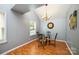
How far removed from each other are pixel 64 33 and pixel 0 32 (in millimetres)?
1570

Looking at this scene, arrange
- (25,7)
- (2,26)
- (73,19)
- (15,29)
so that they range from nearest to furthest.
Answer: (25,7) → (2,26) → (73,19) → (15,29)

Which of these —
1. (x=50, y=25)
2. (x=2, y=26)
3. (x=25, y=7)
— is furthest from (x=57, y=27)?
(x=2, y=26)

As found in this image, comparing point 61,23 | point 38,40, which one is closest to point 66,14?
point 61,23

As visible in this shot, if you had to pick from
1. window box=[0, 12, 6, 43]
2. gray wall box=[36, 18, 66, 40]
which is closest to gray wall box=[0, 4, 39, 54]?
window box=[0, 12, 6, 43]

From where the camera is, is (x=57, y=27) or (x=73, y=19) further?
(x=73, y=19)

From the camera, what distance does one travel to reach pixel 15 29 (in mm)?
2957

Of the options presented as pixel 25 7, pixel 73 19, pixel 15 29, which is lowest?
pixel 15 29

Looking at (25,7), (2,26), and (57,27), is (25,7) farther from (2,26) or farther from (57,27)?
(57,27)

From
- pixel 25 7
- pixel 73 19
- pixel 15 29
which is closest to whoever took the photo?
pixel 25 7

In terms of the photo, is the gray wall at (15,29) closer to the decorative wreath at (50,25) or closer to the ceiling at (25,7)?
the ceiling at (25,7)

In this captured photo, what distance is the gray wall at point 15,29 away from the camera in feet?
8.84

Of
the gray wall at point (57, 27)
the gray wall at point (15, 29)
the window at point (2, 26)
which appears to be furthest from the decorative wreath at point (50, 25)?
the window at point (2, 26)
